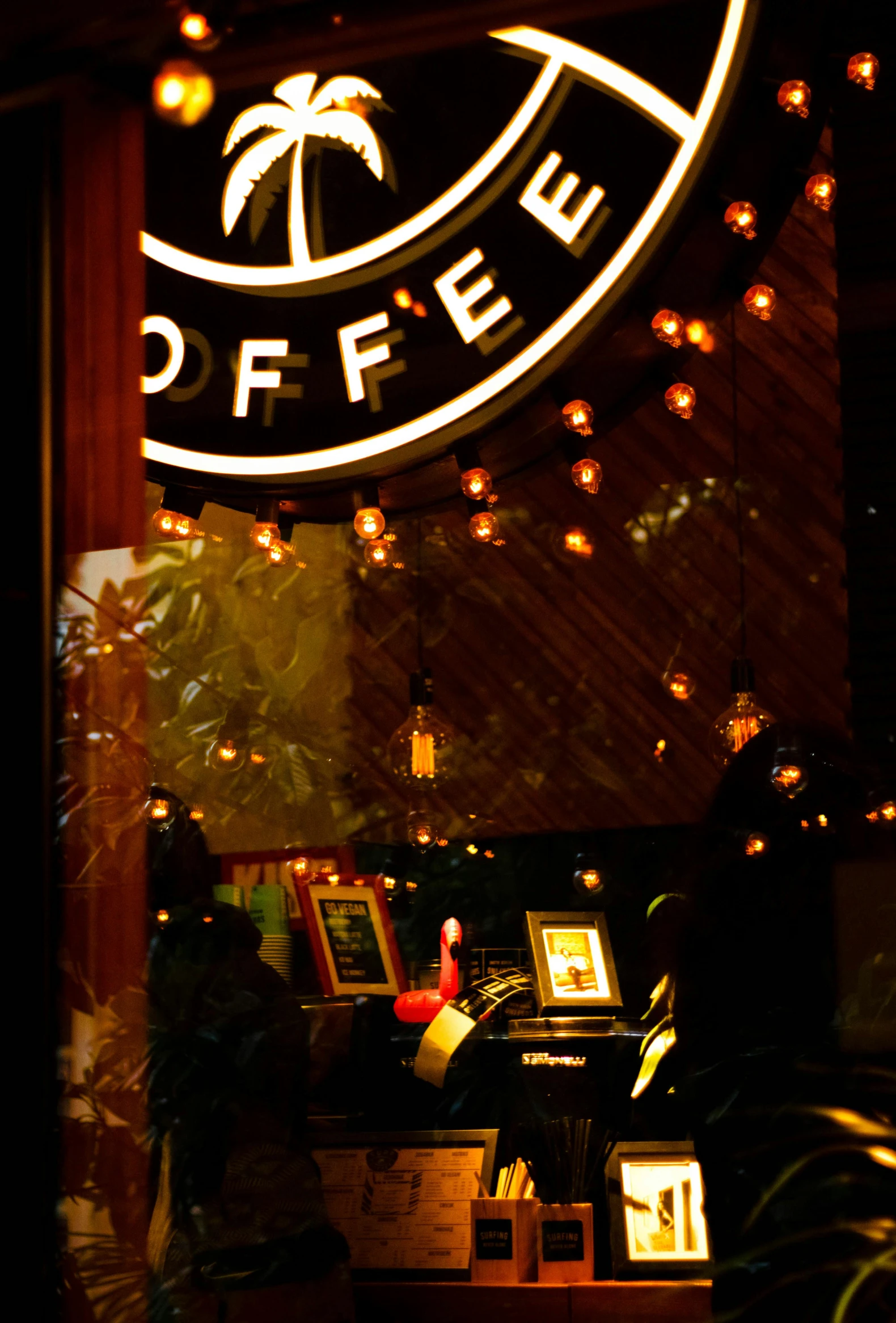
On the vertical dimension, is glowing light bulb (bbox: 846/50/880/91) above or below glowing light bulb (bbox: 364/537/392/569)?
above

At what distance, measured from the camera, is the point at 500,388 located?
142cm

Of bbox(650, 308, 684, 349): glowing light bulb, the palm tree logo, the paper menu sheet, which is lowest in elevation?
the paper menu sheet

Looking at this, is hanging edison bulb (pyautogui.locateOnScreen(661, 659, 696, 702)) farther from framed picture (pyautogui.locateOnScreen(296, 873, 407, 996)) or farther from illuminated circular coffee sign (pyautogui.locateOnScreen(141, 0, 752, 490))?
illuminated circular coffee sign (pyautogui.locateOnScreen(141, 0, 752, 490))

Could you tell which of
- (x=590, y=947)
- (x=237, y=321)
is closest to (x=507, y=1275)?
(x=590, y=947)

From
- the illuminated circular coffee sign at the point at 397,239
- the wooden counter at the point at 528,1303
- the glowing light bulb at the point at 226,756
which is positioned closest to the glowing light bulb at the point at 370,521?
the illuminated circular coffee sign at the point at 397,239

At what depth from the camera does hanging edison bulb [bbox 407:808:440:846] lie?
2.35m

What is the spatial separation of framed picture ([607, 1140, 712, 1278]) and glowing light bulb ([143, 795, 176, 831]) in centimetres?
79

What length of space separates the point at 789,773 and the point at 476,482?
1.92ft

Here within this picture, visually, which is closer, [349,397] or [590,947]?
[349,397]

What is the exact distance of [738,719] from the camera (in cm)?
228

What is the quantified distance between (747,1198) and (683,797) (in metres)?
0.84

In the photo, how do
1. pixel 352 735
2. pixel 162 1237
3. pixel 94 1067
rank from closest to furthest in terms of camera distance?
1. pixel 94 1067
2. pixel 162 1237
3. pixel 352 735

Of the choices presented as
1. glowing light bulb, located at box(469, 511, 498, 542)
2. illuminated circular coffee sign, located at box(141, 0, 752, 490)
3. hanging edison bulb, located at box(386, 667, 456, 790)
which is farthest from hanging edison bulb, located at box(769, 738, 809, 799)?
hanging edison bulb, located at box(386, 667, 456, 790)

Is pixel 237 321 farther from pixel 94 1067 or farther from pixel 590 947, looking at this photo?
pixel 590 947
